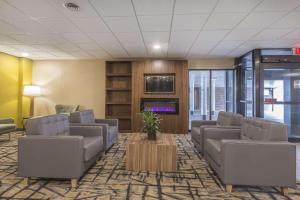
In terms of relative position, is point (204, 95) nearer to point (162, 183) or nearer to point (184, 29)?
point (184, 29)

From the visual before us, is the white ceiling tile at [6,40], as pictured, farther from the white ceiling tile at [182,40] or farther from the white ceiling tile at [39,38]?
the white ceiling tile at [182,40]

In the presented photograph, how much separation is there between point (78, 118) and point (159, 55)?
322 cm

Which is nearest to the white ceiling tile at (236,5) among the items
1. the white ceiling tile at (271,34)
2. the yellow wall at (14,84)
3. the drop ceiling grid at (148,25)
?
the drop ceiling grid at (148,25)

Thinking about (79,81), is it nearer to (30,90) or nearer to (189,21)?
(30,90)

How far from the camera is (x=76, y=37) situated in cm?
454

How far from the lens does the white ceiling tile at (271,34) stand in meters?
4.01

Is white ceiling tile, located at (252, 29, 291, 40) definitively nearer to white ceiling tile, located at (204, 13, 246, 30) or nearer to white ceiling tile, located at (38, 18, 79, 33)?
white ceiling tile, located at (204, 13, 246, 30)

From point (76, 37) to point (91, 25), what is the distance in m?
0.94

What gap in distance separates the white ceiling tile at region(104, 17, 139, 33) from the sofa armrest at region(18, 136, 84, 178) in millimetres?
2032

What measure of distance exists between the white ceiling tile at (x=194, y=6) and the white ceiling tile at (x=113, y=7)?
700mm

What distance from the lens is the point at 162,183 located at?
2.85m

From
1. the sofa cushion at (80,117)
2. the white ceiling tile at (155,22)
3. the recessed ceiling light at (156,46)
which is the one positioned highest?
the recessed ceiling light at (156,46)

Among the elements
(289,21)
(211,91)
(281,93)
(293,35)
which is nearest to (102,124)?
(289,21)

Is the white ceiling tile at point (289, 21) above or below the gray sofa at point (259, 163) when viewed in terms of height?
above
